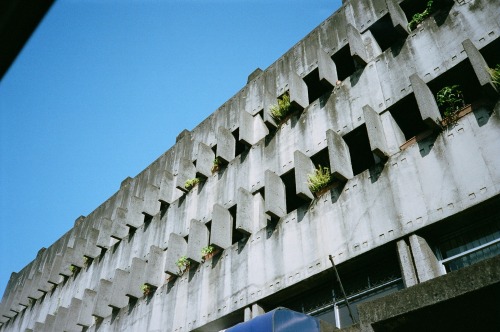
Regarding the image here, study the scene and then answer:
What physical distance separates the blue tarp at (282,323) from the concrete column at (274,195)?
477 cm

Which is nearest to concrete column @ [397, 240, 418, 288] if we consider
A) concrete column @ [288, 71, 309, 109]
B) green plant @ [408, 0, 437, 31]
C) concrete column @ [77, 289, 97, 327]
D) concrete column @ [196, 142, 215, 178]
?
concrete column @ [288, 71, 309, 109]

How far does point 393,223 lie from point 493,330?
4.07 metres

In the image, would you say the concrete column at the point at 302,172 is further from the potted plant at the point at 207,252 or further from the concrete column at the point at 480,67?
the concrete column at the point at 480,67

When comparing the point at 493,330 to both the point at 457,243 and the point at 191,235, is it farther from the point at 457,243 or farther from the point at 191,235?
the point at 191,235

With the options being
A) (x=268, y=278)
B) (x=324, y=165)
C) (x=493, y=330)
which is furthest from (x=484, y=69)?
(x=268, y=278)

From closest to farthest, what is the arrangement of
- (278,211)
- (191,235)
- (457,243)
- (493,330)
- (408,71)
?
1. (493,330)
2. (457,243)
3. (408,71)
4. (278,211)
5. (191,235)

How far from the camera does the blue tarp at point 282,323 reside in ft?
26.6

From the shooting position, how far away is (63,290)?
23.9 meters

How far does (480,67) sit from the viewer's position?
9906 millimetres

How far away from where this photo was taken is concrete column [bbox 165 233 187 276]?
1568cm

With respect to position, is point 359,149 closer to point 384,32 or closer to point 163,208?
point 384,32

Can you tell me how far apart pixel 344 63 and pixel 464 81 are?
5014 mm

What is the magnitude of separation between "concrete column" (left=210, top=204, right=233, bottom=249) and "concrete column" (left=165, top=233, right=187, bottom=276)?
2376mm

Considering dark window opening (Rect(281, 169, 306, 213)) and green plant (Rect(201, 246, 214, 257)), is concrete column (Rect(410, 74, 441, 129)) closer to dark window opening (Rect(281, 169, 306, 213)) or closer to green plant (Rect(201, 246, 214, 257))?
dark window opening (Rect(281, 169, 306, 213))
